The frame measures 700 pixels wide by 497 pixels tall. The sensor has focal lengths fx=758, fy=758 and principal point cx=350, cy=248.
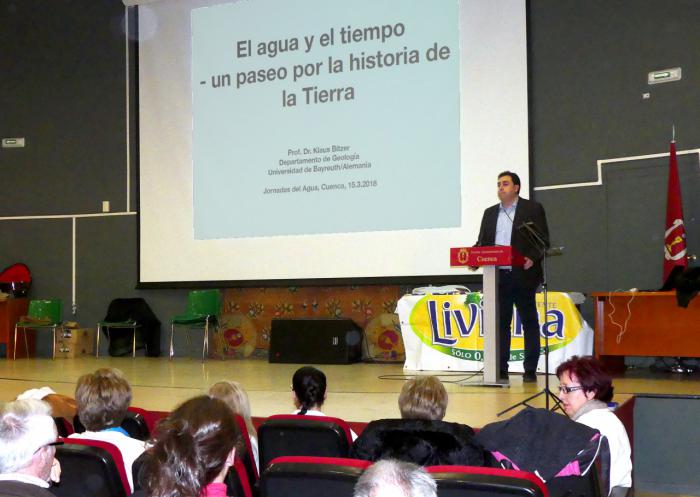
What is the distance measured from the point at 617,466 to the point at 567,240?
4.18 metres

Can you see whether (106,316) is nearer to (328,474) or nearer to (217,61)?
(217,61)

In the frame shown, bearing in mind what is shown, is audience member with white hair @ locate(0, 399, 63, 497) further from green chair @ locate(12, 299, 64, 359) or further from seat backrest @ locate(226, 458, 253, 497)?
green chair @ locate(12, 299, 64, 359)

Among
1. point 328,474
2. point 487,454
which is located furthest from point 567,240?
point 328,474

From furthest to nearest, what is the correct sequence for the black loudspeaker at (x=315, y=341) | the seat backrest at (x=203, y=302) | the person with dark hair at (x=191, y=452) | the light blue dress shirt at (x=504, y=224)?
the seat backrest at (x=203, y=302) < the black loudspeaker at (x=315, y=341) < the light blue dress shirt at (x=504, y=224) < the person with dark hair at (x=191, y=452)

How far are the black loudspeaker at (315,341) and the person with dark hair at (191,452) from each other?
5.62 m

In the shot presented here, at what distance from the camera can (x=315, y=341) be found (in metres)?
7.31

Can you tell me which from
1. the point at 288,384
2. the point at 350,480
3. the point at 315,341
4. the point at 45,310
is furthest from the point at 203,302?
the point at 350,480

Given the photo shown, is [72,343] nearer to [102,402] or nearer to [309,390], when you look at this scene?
[309,390]

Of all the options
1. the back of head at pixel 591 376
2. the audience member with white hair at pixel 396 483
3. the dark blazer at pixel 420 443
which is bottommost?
the dark blazer at pixel 420 443

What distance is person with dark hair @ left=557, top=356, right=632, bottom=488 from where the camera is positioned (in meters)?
2.70

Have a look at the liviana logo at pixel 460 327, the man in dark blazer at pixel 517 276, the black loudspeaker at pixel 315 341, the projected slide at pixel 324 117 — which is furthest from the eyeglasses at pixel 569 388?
the black loudspeaker at pixel 315 341

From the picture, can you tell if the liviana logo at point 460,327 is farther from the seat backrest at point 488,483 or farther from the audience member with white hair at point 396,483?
the audience member with white hair at point 396,483

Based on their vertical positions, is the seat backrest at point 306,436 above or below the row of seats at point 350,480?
below

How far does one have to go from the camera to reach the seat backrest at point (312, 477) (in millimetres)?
1746
